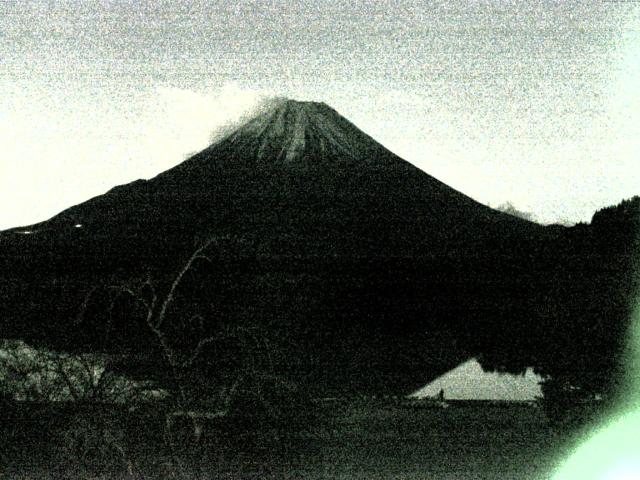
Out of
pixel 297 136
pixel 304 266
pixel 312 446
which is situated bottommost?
pixel 312 446

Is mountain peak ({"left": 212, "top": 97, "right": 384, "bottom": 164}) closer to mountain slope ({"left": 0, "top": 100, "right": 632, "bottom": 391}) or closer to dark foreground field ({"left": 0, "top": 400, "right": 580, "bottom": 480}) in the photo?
mountain slope ({"left": 0, "top": 100, "right": 632, "bottom": 391})

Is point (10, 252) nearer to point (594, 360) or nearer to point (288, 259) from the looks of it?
point (288, 259)

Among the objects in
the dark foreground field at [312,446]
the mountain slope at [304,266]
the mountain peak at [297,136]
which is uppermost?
the mountain peak at [297,136]

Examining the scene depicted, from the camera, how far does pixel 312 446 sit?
13.1 m

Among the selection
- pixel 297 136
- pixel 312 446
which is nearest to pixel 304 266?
pixel 312 446

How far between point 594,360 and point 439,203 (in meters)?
40.5

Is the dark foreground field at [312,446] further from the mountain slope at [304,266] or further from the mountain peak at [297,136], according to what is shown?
the mountain peak at [297,136]

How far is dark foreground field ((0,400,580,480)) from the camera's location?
873 centimetres

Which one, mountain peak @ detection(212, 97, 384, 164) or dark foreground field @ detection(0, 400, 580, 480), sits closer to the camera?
dark foreground field @ detection(0, 400, 580, 480)

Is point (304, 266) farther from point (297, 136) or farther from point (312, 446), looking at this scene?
point (297, 136)

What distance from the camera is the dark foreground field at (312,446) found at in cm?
873

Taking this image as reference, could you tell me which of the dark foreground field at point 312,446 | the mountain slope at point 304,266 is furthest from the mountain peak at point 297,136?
the dark foreground field at point 312,446

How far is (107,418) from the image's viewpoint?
25.4ft

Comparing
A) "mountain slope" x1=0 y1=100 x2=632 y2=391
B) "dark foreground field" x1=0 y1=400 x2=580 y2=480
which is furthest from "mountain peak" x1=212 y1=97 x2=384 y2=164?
"dark foreground field" x1=0 y1=400 x2=580 y2=480
